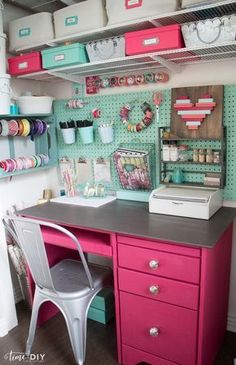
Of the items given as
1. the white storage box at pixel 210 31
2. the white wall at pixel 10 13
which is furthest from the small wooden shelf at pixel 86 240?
the white wall at pixel 10 13

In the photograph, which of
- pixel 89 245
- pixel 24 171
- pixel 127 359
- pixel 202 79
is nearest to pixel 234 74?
pixel 202 79

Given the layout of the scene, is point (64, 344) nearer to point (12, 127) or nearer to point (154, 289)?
point (154, 289)

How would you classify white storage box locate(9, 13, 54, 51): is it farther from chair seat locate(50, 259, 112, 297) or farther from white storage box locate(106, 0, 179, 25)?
chair seat locate(50, 259, 112, 297)

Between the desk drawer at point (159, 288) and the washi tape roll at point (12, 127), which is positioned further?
the washi tape roll at point (12, 127)

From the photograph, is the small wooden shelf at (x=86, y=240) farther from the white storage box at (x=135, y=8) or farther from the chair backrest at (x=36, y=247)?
the white storage box at (x=135, y=8)

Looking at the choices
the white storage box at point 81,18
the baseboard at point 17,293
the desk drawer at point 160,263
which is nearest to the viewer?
the desk drawer at point 160,263

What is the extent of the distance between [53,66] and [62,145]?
26.7 inches

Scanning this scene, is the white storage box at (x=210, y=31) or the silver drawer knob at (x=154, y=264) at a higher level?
the white storage box at (x=210, y=31)

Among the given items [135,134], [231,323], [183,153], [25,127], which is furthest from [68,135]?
[231,323]

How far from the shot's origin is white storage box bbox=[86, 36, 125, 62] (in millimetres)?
1729

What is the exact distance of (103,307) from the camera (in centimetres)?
213

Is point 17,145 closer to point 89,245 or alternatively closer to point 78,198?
point 78,198

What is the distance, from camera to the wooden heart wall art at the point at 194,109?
174 cm

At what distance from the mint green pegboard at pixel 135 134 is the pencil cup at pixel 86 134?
59mm
